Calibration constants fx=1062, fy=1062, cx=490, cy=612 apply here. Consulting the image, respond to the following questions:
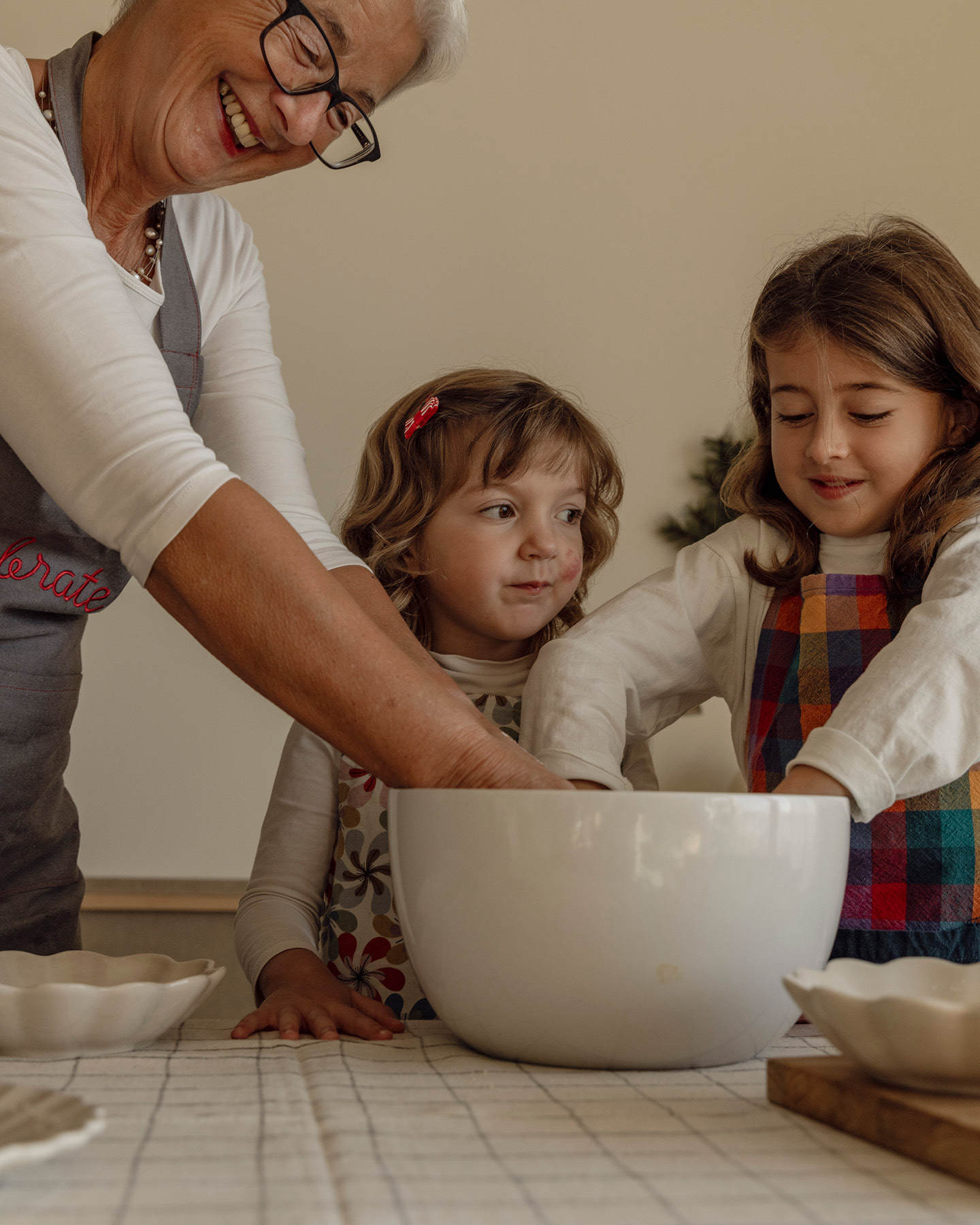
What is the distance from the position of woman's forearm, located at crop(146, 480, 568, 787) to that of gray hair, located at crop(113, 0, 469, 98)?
58 cm

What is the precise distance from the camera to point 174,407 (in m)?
0.67

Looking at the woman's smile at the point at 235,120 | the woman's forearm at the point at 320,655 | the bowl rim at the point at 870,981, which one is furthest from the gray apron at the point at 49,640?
the bowl rim at the point at 870,981

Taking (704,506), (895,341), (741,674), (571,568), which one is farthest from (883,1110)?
(704,506)

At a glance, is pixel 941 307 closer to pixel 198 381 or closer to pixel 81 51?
pixel 198 381

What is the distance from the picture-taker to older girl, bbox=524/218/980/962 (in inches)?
34.8

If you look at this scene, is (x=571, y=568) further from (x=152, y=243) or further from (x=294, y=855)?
(x=152, y=243)

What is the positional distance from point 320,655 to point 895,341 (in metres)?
0.64

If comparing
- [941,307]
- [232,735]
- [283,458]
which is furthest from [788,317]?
[232,735]

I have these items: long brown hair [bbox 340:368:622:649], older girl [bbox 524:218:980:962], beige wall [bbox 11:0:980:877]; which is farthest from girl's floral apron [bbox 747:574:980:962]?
beige wall [bbox 11:0:980:877]

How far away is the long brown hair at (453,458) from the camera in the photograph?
1259mm

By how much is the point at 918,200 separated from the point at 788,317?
1.65 m

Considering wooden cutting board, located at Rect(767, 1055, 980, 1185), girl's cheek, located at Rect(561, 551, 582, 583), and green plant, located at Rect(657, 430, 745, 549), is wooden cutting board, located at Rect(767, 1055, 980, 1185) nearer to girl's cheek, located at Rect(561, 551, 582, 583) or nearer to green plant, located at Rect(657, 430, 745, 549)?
girl's cheek, located at Rect(561, 551, 582, 583)

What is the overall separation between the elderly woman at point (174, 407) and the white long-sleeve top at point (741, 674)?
14cm

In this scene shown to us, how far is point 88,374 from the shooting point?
65 cm
